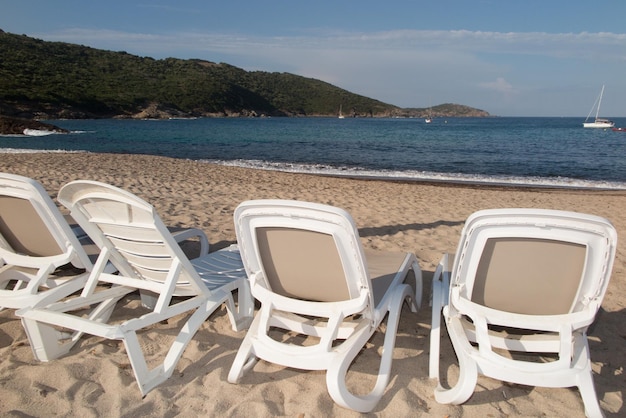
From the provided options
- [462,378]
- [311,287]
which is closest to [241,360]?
[311,287]

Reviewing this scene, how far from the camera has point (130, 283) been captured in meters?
3.03

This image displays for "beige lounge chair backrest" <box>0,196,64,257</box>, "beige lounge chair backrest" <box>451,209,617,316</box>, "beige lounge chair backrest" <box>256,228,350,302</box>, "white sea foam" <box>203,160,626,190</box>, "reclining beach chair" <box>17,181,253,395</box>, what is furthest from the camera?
"white sea foam" <box>203,160,626,190</box>

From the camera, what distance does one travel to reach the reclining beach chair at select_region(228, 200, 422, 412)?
7.54 feet

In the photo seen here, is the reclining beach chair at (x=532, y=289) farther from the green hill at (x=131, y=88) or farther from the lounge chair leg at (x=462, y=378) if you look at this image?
the green hill at (x=131, y=88)

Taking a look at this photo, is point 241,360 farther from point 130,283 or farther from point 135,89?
point 135,89

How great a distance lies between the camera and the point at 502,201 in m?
11.1

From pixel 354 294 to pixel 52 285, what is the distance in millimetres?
2203

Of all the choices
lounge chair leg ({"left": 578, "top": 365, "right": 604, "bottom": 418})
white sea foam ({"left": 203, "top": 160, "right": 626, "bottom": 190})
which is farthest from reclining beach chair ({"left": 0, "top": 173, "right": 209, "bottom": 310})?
white sea foam ({"left": 203, "top": 160, "right": 626, "bottom": 190})

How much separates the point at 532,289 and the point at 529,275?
9 cm

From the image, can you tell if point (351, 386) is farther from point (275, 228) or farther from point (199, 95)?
point (199, 95)

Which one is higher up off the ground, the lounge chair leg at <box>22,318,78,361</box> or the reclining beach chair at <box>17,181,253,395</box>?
the reclining beach chair at <box>17,181,253,395</box>

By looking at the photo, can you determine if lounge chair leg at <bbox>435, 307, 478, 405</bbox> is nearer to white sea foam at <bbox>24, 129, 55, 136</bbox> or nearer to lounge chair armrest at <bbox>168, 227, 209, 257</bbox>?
lounge chair armrest at <bbox>168, 227, 209, 257</bbox>

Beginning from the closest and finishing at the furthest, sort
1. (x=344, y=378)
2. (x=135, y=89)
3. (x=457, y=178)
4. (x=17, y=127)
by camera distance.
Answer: (x=344, y=378)
(x=457, y=178)
(x=17, y=127)
(x=135, y=89)

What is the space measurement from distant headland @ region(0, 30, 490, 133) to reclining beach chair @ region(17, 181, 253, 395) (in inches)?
1512
